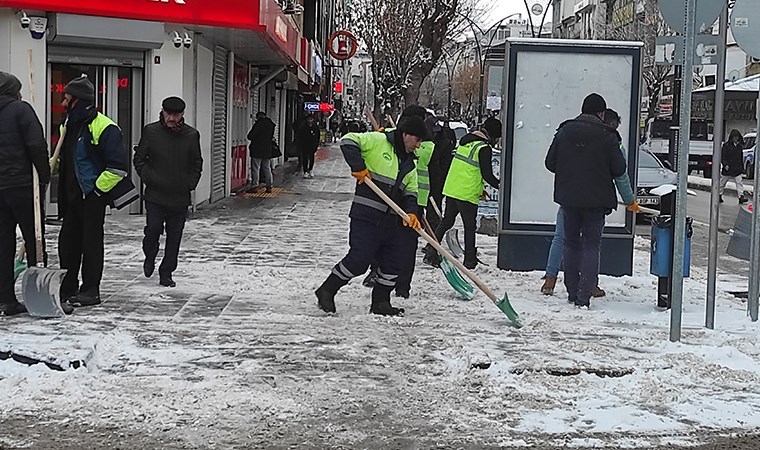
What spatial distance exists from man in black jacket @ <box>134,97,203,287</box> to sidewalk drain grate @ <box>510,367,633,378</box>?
13.7 ft

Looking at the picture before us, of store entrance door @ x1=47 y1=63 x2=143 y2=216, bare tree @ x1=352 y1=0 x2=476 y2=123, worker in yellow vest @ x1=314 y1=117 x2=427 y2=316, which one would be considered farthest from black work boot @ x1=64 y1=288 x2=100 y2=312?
bare tree @ x1=352 y1=0 x2=476 y2=123

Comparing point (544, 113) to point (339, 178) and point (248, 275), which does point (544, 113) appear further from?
point (339, 178)

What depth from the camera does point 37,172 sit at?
320 inches

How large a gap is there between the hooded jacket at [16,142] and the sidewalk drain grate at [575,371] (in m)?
3.94

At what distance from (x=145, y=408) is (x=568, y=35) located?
96586 mm

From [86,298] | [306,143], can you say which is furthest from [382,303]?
[306,143]

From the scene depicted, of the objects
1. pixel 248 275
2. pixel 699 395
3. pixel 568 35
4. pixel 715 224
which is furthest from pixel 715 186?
pixel 568 35

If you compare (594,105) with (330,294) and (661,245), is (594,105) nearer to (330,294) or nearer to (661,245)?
(661,245)

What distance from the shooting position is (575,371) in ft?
23.2

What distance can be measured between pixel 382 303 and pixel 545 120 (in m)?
3.72

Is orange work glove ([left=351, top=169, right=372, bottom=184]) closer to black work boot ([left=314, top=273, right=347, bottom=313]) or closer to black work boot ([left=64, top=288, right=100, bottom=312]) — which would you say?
black work boot ([left=314, top=273, right=347, bottom=313])

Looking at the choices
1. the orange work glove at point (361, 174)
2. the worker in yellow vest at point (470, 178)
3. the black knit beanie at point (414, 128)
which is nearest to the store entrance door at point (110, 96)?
the worker in yellow vest at point (470, 178)

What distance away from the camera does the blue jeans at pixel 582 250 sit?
373 inches

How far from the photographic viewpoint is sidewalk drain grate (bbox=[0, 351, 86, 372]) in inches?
260
